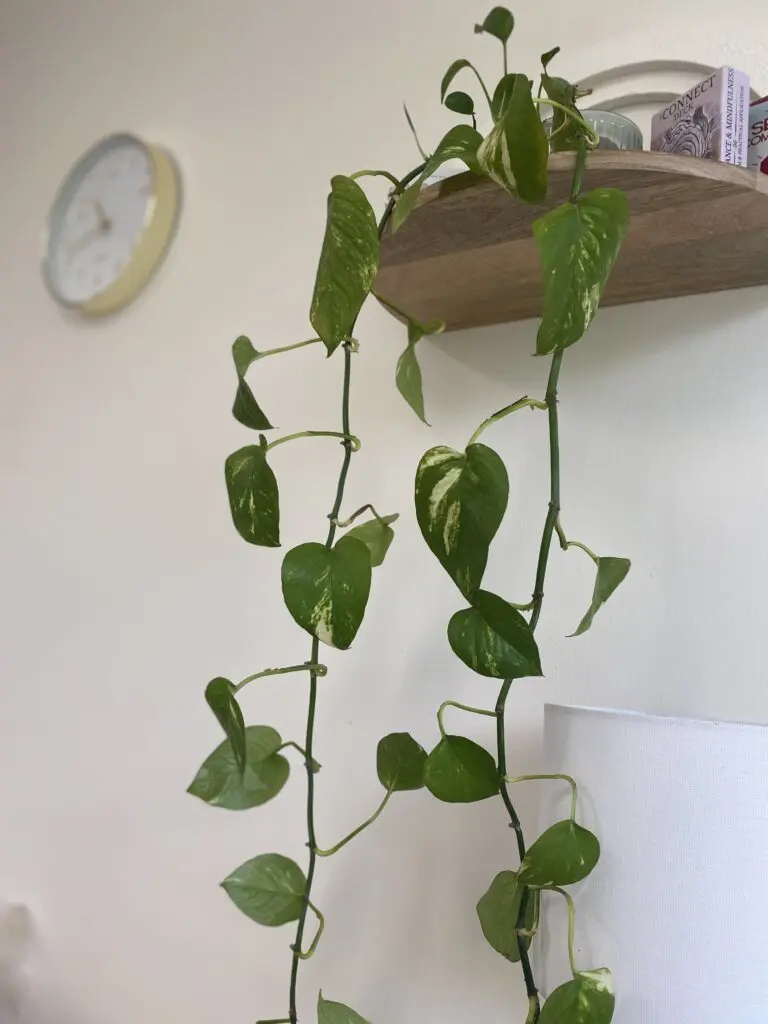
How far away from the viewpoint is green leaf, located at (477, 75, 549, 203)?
0.47 m

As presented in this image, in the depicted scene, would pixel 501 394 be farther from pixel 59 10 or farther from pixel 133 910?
pixel 59 10

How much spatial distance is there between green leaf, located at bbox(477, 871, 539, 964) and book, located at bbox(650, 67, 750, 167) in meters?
0.54

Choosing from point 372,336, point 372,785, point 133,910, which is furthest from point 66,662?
point 372,336

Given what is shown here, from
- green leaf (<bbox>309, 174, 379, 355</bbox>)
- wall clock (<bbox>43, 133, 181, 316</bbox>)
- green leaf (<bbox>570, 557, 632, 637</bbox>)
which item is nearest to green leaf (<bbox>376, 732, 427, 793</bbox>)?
green leaf (<bbox>570, 557, 632, 637</bbox>)

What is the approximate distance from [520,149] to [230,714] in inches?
15.5

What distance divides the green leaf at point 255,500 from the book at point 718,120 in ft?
1.30

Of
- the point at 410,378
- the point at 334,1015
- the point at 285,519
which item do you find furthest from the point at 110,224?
the point at 334,1015

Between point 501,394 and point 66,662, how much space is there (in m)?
0.75

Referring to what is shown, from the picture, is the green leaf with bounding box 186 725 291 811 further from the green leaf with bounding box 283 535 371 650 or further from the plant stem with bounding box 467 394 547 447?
the plant stem with bounding box 467 394 547 447

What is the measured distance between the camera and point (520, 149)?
476 millimetres

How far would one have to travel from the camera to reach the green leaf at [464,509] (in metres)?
0.47

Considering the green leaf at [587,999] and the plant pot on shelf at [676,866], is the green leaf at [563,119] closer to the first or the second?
the plant pot on shelf at [676,866]

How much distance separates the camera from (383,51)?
104 centimetres

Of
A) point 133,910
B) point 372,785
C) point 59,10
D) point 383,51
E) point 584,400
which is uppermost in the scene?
point 59,10
